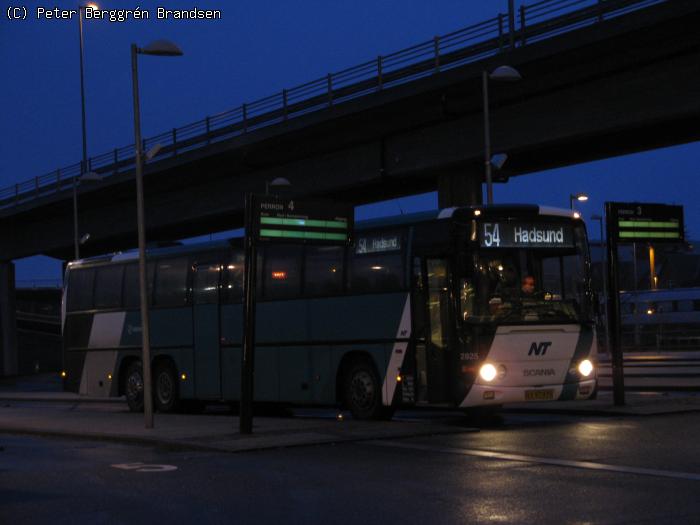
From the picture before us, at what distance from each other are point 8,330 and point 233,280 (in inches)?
1926

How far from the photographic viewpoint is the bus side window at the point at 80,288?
2756 centimetres

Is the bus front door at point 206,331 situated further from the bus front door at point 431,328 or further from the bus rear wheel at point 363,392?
the bus front door at point 431,328

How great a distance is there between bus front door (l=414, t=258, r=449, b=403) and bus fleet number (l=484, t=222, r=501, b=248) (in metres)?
0.78

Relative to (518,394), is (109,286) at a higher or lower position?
higher

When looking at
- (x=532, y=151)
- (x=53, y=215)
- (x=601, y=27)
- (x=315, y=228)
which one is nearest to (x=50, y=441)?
(x=315, y=228)

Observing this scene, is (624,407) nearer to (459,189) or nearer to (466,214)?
(466,214)

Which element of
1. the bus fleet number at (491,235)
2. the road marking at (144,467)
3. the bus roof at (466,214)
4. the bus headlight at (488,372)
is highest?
the bus roof at (466,214)


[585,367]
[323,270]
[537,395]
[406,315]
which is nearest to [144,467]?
[406,315]

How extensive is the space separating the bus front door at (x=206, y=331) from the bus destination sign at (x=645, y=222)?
7850mm

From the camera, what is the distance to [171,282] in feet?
82.0

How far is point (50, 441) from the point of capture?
60.1 ft

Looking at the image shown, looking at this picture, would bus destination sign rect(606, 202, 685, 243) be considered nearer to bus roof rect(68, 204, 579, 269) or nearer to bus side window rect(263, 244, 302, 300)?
bus roof rect(68, 204, 579, 269)

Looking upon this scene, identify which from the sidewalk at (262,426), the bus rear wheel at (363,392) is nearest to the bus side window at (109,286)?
the sidewalk at (262,426)

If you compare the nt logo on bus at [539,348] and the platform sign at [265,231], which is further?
the nt logo on bus at [539,348]
